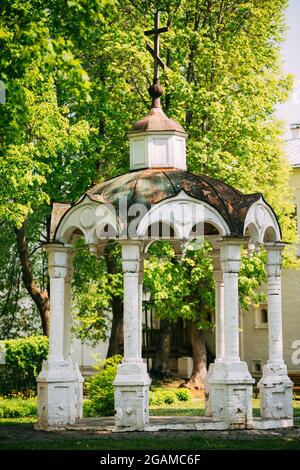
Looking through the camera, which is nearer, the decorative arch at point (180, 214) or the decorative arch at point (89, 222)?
the decorative arch at point (180, 214)

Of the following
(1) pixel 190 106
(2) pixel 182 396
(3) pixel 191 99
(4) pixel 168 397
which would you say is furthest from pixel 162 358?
(3) pixel 191 99

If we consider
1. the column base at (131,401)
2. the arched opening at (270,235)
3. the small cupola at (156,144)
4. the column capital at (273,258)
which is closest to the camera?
the column base at (131,401)

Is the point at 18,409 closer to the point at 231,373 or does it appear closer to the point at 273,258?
the point at 231,373

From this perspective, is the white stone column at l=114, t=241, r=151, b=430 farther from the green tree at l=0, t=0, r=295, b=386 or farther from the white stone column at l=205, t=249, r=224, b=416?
the green tree at l=0, t=0, r=295, b=386

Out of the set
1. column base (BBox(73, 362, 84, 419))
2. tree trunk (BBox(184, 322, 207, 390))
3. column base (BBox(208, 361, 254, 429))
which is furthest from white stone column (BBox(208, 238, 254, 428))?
tree trunk (BBox(184, 322, 207, 390))

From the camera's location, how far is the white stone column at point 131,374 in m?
14.2

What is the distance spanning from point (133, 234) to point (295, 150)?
23.9m

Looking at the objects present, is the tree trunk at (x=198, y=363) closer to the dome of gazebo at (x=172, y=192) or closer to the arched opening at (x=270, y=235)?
the arched opening at (x=270, y=235)

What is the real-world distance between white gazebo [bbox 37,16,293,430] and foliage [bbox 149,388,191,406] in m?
6.45

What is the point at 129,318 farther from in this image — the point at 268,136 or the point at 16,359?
the point at 268,136

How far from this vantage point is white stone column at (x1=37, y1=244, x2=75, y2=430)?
48.9ft

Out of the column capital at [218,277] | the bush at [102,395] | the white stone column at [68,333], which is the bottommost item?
the bush at [102,395]

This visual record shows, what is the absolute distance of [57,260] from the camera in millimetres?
15586

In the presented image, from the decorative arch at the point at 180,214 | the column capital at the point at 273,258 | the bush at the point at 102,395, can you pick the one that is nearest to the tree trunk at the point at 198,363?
the bush at the point at 102,395
